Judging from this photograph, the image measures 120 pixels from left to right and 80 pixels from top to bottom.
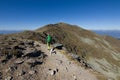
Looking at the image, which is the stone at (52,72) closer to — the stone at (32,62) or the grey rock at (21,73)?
the stone at (32,62)

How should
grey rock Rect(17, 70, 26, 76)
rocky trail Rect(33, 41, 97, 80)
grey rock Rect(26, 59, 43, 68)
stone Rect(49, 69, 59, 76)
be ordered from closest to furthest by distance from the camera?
grey rock Rect(17, 70, 26, 76), rocky trail Rect(33, 41, 97, 80), stone Rect(49, 69, 59, 76), grey rock Rect(26, 59, 43, 68)

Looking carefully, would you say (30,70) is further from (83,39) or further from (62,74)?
(83,39)

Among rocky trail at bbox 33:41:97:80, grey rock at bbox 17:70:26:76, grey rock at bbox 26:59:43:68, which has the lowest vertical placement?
rocky trail at bbox 33:41:97:80

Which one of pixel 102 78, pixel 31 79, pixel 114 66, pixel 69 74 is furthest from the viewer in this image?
pixel 114 66

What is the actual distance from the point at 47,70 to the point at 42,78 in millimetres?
1987

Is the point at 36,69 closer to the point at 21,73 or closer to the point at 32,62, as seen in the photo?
the point at 32,62

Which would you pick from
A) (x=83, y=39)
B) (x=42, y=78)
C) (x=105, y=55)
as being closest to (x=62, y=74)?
(x=42, y=78)

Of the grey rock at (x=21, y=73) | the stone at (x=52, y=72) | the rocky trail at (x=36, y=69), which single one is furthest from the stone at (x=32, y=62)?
the stone at (x=52, y=72)

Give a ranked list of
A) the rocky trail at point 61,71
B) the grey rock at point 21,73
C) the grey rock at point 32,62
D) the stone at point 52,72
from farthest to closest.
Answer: the grey rock at point 32,62 < the stone at point 52,72 < the rocky trail at point 61,71 < the grey rock at point 21,73

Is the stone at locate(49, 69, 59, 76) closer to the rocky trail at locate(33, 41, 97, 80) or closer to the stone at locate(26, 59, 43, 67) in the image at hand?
the rocky trail at locate(33, 41, 97, 80)

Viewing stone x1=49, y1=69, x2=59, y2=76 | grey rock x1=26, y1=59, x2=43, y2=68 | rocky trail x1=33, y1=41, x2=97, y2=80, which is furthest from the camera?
grey rock x1=26, y1=59, x2=43, y2=68

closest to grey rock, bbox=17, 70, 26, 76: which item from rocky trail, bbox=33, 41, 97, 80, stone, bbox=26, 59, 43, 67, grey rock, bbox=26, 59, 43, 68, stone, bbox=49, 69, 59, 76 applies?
→ grey rock, bbox=26, 59, 43, 68

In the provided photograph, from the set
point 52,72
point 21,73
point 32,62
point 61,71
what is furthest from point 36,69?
point 61,71

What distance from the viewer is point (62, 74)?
18.9 metres
